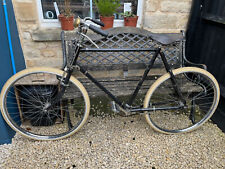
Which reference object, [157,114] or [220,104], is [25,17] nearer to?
[157,114]

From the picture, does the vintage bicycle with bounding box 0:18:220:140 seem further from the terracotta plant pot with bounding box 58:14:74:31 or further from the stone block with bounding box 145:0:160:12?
the stone block with bounding box 145:0:160:12

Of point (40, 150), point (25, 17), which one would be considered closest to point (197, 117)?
point (40, 150)

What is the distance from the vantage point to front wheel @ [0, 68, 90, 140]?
2248 mm

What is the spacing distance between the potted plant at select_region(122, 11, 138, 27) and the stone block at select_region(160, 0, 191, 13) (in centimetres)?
43

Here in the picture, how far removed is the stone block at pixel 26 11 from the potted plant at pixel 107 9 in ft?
2.95

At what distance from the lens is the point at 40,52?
3.04 meters

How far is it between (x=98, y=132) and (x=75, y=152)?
0.44 metres

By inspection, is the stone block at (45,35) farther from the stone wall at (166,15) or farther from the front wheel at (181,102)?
the front wheel at (181,102)

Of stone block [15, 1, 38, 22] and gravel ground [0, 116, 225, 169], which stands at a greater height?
stone block [15, 1, 38, 22]

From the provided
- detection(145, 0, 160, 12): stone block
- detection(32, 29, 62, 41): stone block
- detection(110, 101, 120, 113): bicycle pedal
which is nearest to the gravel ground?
detection(110, 101, 120, 113): bicycle pedal

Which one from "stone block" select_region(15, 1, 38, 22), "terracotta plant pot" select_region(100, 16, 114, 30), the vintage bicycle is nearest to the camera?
the vintage bicycle

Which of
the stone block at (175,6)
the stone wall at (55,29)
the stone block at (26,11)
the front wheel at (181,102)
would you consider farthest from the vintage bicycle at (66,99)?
the stone block at (175,6)

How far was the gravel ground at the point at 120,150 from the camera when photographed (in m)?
2.21

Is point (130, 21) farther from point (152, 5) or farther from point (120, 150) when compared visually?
point (120, 150)
